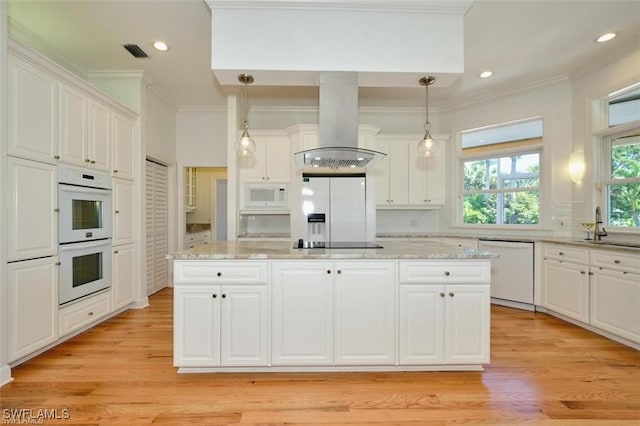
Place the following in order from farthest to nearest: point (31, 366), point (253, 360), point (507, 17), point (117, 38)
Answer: point (117, 38) → point (507, 17) → point (31, 366) → point (253, 360)

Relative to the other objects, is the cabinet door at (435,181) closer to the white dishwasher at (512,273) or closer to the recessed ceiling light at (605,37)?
the white dishwasher at (512,273)

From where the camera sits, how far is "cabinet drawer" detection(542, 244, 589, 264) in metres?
3.05

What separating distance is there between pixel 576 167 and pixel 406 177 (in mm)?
1994

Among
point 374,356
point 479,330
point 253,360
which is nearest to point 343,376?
point 374,356

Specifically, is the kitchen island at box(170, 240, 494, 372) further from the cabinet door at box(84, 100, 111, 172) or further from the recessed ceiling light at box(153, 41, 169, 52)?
the recessed ceiling light at box(153, 41, 169, 52)

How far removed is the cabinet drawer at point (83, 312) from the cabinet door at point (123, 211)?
2.00 ft

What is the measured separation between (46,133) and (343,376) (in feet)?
10.0

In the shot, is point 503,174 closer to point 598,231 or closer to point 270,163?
point 598,231

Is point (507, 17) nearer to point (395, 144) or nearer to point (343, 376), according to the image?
point (395, 144)

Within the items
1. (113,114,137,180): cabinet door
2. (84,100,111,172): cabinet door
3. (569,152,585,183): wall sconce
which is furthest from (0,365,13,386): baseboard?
(569,152,585,183): wall sconce

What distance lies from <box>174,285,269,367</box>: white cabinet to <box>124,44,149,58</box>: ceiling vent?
2606mm

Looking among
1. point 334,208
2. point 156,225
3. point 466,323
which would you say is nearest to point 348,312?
point 466,323

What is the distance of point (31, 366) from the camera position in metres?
2.32

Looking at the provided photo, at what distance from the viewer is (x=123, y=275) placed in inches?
137
